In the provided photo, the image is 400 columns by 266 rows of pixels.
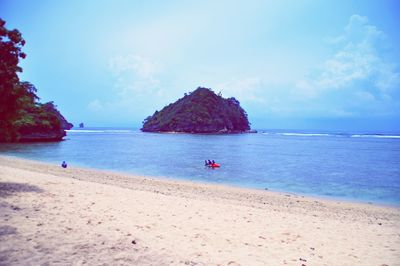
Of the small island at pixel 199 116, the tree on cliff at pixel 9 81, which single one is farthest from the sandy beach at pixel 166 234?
the small island at pixel 199 116

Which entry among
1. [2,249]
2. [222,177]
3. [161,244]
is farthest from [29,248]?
[222,177]

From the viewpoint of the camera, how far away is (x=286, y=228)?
30.0 feet

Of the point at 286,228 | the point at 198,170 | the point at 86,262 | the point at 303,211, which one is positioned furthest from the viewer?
the point at 198,170

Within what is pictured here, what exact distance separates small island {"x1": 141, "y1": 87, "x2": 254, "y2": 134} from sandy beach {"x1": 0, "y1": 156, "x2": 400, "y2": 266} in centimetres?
14088

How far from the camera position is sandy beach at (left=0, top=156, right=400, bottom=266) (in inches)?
240

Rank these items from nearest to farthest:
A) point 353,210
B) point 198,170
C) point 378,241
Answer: point 378,241
point 353,210
point 198,170

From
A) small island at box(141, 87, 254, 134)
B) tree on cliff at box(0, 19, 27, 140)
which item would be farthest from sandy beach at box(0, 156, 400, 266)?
small island at box(141, 87, 254, 134)

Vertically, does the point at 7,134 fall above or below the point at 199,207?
above

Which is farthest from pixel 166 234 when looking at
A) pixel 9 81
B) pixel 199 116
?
pixel 199 116

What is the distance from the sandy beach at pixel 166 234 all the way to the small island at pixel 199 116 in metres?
141

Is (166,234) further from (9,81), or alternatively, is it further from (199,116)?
(199,116)

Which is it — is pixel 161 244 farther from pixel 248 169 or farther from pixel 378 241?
pixel 248 169

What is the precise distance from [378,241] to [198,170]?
22.0m

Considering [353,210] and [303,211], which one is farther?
[353,210]
